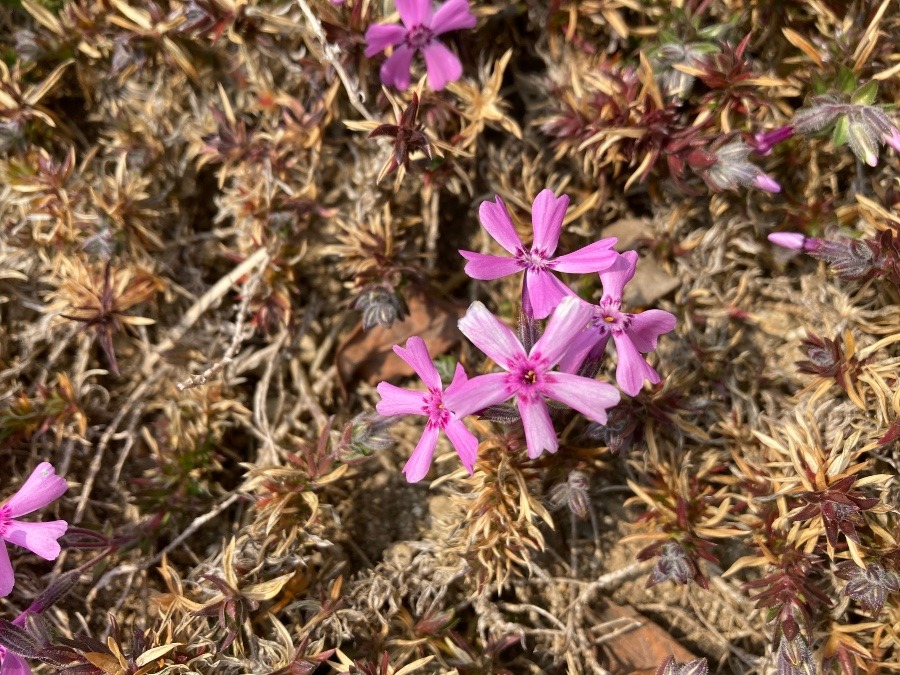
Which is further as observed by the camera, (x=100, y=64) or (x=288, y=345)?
(x=100, y=64)

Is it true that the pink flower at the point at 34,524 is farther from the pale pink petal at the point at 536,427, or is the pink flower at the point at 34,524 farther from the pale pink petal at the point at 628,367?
the pale pink petal at the point at 628,367

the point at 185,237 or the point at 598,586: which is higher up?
the point at 185,237

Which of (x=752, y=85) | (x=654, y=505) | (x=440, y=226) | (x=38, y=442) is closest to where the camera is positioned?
(x=654, y=505)

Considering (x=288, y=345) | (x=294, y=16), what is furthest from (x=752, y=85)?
(x=288, y=345)

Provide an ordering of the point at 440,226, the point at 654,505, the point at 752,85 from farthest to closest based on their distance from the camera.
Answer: the point at 440,226
the point at 752,85
the point at 654,505

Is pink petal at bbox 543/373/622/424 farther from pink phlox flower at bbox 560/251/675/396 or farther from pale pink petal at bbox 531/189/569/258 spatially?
pale pink petal at bbox 531/189/569/258

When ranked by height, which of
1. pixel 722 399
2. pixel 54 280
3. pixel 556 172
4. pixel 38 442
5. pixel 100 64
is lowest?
pixel 722 399

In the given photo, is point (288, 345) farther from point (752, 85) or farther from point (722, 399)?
point (752, 85)
